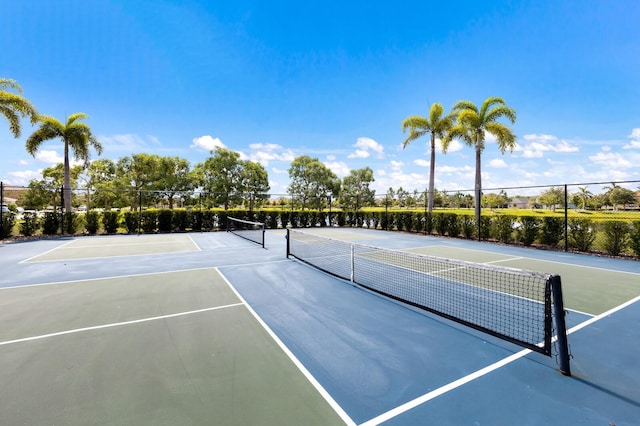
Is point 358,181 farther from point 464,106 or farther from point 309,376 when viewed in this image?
point 309,376

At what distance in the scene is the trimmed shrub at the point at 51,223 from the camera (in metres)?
14.3

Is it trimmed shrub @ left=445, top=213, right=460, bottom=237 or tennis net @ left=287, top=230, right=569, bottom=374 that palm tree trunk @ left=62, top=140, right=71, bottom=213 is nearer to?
tennis net @ left=287, top=230, right=569, bottom=374

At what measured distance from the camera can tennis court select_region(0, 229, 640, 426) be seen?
2.21 m

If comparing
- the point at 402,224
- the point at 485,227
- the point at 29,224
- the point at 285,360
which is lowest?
the point at 285,360

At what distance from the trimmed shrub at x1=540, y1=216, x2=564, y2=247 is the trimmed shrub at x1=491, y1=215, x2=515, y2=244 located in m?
1.19

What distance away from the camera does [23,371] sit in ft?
9.02

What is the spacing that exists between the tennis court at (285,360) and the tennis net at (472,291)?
0.29m

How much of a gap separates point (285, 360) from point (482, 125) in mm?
17896

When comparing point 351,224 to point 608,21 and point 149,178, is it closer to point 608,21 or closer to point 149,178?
point 608,21

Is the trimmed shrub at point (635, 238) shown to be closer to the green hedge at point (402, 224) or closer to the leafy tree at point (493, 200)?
the green hedge at point (402, 224)

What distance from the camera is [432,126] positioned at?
18828 millimetres

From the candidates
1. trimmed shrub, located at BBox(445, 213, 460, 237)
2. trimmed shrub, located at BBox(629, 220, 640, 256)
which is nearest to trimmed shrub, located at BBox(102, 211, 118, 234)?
trimmed shrub, located at BBox(445, 213, 460, 237)

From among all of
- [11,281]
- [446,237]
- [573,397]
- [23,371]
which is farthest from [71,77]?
[446,237]

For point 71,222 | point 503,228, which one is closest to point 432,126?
point 503,228
